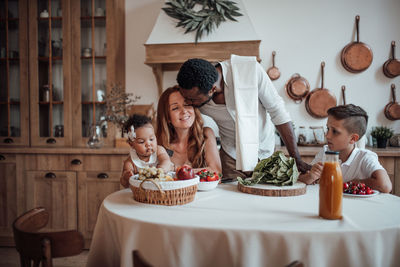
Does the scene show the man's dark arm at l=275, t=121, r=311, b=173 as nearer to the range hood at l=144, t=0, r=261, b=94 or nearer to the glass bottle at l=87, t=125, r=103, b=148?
the range hood at l=144, t=0, r=261, b=94

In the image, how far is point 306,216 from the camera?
3.39ft

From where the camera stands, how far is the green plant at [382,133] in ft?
9.43

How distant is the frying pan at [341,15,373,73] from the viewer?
3107 mm

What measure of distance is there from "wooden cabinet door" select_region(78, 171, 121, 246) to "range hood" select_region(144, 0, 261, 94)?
1212 millimetres

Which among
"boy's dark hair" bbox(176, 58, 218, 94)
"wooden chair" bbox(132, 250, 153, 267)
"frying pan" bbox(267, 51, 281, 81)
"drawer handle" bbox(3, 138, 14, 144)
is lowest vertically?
"wooden chair" bbox(132, 250, 153, 267)

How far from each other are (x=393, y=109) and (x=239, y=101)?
221cm

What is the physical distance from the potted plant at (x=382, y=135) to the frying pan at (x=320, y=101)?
0.49m

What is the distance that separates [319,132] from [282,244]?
2447 millimetres

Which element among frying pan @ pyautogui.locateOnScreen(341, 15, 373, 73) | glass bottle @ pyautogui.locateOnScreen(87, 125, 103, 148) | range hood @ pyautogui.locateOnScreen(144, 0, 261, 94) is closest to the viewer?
range hood @ pyautogui.locateOnScreen(144, 0, 261, 94)

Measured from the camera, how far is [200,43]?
286cm

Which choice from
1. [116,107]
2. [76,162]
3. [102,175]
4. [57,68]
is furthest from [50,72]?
[102,175]

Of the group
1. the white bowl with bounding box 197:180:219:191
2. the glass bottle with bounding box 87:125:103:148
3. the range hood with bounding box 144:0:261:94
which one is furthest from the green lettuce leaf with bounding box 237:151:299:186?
the glass bottle with bounding box 87:125:103:148

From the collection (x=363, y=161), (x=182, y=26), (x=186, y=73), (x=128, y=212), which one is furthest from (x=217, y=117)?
(x=182, y=26)

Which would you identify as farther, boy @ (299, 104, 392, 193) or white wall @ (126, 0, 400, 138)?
white wall @ (126, 0, 400, 138)
